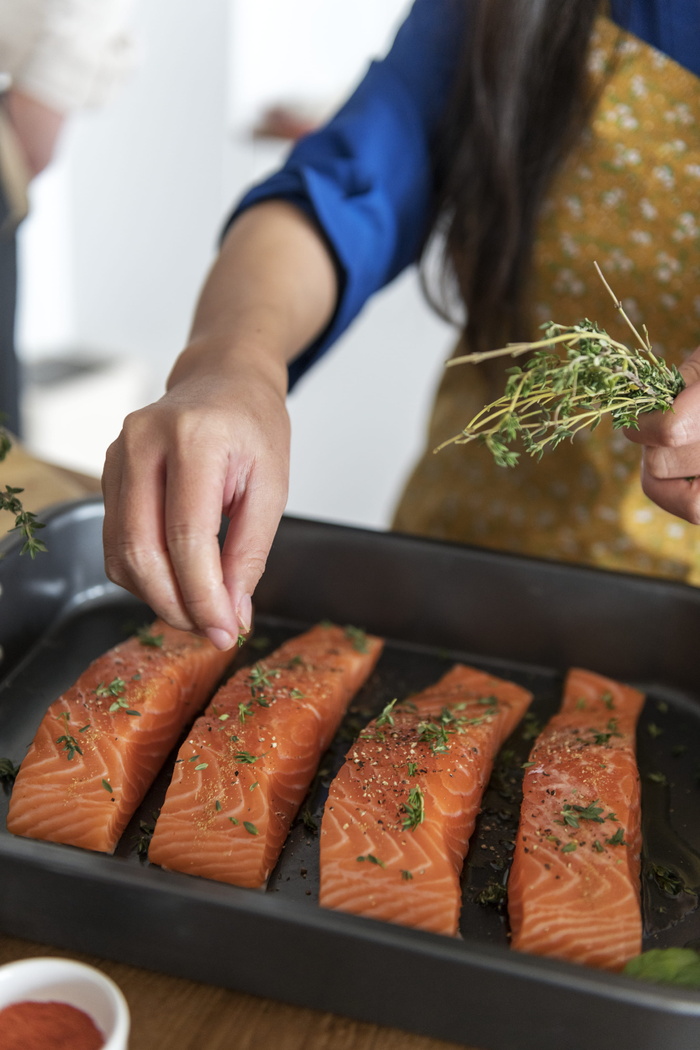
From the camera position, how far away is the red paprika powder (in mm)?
804

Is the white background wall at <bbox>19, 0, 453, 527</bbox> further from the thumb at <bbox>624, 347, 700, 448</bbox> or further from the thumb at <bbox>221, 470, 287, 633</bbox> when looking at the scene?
the thumb at <bbox>624, 347, 700, 448</bbox>

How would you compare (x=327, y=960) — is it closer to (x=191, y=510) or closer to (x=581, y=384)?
(x=191, y=510)

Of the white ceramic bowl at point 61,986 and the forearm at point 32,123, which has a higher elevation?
the forearm at point 32,123

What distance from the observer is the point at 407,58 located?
67.1 inches

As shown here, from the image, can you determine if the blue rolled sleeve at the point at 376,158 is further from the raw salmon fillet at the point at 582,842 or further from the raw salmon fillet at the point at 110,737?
the raw salmon fillet at the point at 582,842

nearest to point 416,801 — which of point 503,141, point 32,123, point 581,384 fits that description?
point 581,384

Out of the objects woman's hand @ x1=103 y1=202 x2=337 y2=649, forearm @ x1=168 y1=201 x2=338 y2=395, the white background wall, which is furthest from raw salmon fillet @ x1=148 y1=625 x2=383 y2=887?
the white background wall

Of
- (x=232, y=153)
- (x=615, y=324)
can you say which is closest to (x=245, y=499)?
(x=615, y=324)

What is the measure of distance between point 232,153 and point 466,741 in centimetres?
389

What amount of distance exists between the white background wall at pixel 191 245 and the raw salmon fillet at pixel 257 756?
2.91 m

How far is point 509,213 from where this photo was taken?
1622 mm

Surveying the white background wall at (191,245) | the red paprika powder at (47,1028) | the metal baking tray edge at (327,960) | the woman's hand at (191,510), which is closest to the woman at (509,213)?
the woman's hand at (191,510)

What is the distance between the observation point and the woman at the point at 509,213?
151cm

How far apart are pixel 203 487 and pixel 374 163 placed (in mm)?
881
